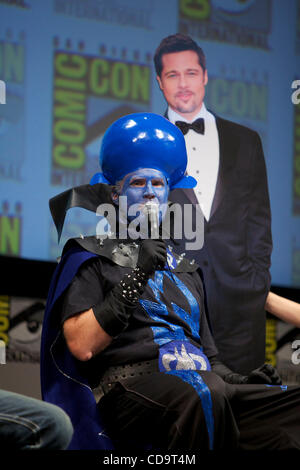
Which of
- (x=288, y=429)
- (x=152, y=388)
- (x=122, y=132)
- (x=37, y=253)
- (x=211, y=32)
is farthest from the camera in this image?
(x=211, y=32)

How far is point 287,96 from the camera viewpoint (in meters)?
3.66

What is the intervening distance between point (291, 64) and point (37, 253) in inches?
66.3

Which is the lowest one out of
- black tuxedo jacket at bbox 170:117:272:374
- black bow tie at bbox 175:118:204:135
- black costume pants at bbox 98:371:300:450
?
black costume pants at bbox 98:371:300:450

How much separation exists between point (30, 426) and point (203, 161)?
2008 millimetres

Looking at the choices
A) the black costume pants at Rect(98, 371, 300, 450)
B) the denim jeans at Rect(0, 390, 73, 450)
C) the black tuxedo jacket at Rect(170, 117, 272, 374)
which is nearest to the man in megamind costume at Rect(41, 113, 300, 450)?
the black costume pants at Rect(98, 371, 300, 450)

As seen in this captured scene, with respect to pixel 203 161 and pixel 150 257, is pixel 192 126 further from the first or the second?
pixel 150 257

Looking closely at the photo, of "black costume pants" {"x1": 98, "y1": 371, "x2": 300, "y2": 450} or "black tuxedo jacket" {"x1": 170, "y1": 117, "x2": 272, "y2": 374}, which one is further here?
"black tuxedo jacket" {"x1": 170, "y1": 117, "x2": 272, "y2": 374}

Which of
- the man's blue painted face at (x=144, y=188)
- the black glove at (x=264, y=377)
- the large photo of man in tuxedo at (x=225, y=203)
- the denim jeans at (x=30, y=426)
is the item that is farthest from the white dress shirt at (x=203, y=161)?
the denim jeans at (x=30, y=426)

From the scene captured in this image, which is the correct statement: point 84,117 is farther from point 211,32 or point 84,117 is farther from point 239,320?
point 239,320

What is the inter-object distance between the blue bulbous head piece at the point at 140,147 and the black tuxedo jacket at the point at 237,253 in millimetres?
905

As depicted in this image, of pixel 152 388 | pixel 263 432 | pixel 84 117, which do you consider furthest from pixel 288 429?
pixel 84 117

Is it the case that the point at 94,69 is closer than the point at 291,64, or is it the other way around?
the point at 94,69

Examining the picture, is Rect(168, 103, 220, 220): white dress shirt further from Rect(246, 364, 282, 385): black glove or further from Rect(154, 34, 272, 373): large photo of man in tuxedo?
Rect(246, 364, 282, 385): black glove

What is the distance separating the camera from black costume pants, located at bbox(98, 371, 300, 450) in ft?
5.82
